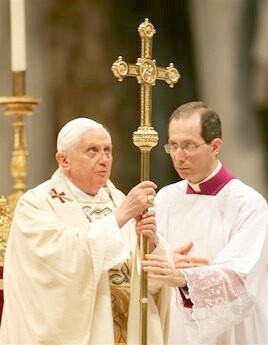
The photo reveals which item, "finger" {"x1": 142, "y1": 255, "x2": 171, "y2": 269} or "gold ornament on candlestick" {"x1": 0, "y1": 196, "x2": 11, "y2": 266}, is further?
"gold ornament on candlestick" {"x1": 0, "y1": 196, "x2": 11, "y2": 266}

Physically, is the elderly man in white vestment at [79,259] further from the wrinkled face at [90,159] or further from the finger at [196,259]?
the finger at [196,259]

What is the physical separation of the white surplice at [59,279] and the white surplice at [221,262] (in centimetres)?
38

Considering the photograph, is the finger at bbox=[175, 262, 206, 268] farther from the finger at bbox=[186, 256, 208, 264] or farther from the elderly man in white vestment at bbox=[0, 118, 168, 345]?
the elderly man in white vestment at bbox=[0, 118, 168, 345]

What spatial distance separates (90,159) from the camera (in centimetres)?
509

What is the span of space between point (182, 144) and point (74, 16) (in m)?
2.44

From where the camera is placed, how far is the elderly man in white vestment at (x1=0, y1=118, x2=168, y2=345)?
16.0ft

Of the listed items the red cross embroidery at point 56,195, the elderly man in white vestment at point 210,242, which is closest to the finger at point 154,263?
the elderly man in white vestment at point 210,242

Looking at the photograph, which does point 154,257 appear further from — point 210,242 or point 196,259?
point 210,242

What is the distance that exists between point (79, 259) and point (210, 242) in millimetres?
907

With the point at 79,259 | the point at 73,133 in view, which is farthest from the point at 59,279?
the point at 73,133

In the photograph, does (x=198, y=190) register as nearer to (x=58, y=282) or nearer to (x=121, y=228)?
(x=121, y=228)

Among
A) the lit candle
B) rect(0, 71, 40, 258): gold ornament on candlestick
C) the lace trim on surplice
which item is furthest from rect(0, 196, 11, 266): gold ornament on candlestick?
the lace trim on surplice

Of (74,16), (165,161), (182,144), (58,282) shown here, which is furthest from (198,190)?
(74,16)

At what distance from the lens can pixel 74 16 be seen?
7.68 metres
